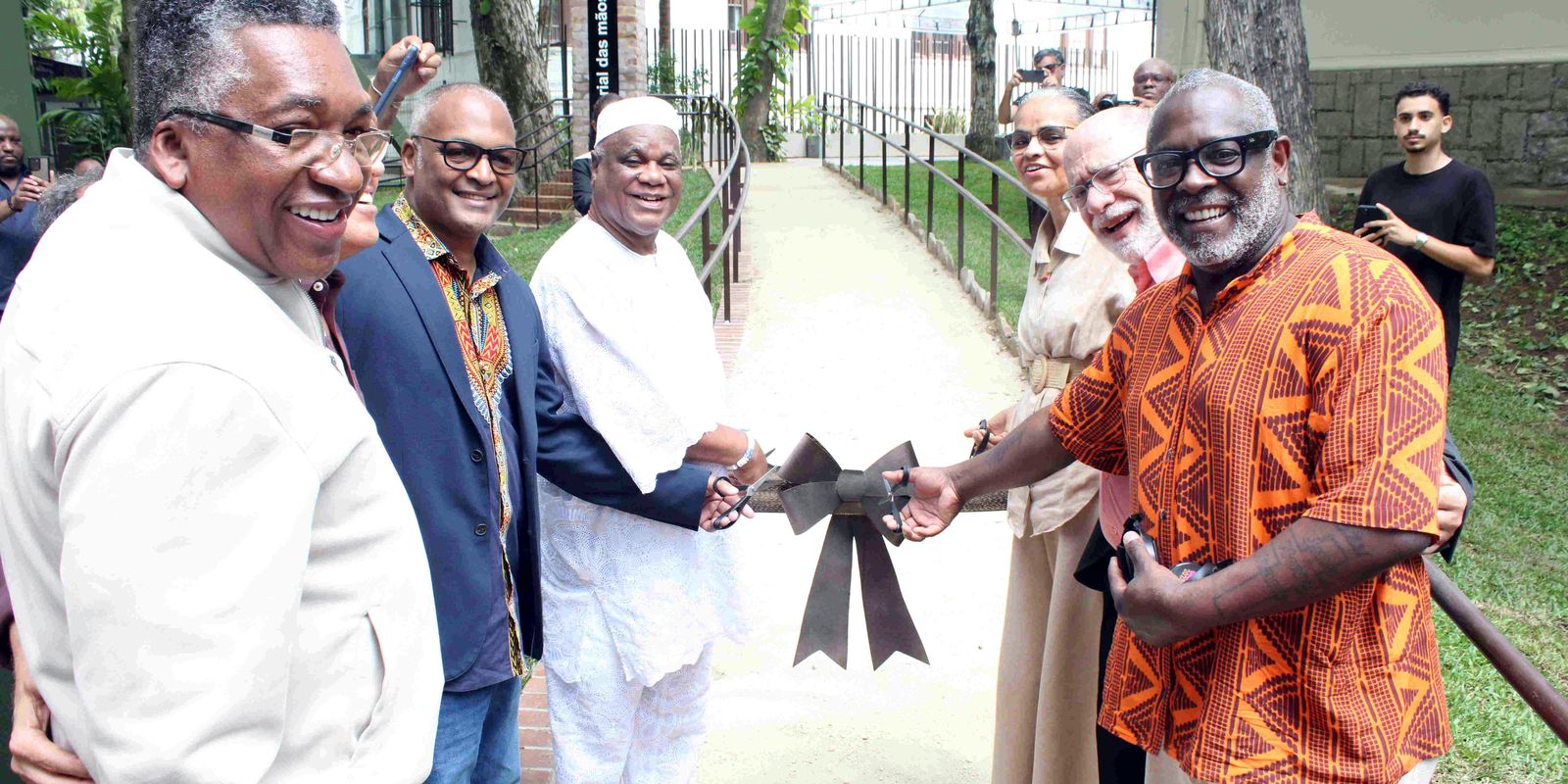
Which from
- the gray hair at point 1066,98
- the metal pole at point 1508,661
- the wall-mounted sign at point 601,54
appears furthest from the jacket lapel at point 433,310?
the wall-mounted sign at point 601,54

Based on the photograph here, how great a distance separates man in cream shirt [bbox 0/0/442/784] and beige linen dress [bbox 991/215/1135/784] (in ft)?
6.47

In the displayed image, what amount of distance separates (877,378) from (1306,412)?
20.7ft

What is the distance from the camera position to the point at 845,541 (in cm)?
338

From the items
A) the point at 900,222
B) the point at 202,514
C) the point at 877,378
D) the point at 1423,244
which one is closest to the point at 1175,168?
the point at 202,514

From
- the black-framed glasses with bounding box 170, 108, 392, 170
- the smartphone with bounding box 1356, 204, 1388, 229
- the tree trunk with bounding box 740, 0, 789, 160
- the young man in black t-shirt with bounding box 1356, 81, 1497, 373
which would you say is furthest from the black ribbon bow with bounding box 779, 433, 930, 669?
the tree trunk with bounding box 740, 0, 789, 160

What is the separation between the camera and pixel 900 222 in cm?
1354

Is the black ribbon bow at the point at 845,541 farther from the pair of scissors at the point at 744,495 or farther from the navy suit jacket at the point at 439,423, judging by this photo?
the navy suit jacket at the point at 439,423

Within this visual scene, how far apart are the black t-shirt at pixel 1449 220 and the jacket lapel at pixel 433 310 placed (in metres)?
5.38

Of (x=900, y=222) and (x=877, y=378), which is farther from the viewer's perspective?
(x=900, y=222)

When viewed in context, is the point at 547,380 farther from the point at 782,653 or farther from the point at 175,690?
the point at 782,653

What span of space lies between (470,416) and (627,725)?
0.99 metres

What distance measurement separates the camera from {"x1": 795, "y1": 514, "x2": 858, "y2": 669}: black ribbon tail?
3.37 meters

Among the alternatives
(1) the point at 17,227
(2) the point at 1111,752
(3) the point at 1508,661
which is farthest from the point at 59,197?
(3) the point at 1508,661

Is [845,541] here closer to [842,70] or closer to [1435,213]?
[1435,213]
